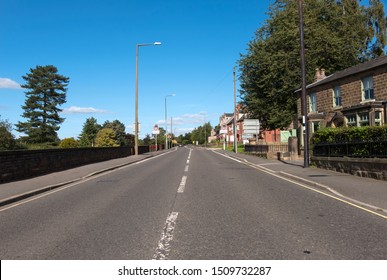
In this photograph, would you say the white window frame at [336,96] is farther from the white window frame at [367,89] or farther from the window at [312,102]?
the window at [312,102]

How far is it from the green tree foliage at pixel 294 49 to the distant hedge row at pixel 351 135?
2197cm

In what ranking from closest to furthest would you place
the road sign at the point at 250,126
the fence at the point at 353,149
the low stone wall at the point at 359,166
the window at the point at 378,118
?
the low stone wall at the point at 359,166
the fence at the point at 353,149
the window at the point at 378,118
the road sign at the point at 250,126

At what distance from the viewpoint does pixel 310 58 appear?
40.6 metres

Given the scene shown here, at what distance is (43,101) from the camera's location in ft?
255

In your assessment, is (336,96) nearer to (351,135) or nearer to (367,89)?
(367,89)

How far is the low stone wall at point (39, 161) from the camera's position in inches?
564

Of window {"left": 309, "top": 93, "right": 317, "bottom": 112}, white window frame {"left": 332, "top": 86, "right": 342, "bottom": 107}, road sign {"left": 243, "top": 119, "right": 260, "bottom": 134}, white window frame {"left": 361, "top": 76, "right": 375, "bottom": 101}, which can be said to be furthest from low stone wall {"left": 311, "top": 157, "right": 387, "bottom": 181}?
road sign {"left": 243, "top": 119, "right": 260, "bottom": 134}

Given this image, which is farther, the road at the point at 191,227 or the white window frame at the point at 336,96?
the white window frame at the point at 336,96

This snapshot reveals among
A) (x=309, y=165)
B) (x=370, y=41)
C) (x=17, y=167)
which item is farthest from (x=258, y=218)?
(x=370, y=41)

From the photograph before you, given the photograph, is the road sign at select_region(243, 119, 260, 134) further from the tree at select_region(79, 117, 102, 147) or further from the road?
the tree at select_region(79, 117, 102, 147)

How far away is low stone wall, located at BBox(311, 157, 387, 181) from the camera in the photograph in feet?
42.8

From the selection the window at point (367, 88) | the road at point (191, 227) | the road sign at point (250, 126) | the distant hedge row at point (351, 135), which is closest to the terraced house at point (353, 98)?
the window at point (367, 88)

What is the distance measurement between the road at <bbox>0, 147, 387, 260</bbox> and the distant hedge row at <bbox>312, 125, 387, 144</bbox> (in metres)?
4.98

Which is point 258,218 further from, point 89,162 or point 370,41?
point 370,41
